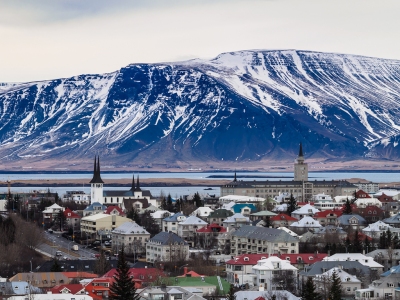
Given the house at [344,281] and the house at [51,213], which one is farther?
the house at [51,213]

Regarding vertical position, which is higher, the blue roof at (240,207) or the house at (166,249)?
the house at (166,249)

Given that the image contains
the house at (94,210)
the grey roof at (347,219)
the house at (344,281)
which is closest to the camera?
the house at (344,281)

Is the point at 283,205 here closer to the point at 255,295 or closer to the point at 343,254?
the point at 343,254

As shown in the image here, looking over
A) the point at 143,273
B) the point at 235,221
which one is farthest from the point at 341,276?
the point at 235,221

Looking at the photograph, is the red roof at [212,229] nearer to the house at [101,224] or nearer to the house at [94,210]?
the house at [101,224]

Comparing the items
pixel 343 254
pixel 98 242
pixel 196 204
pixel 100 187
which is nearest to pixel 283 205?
pixel 196 204

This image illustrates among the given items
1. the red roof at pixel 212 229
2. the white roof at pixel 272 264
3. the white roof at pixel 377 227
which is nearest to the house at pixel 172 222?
the red roof at pixel 212 229
